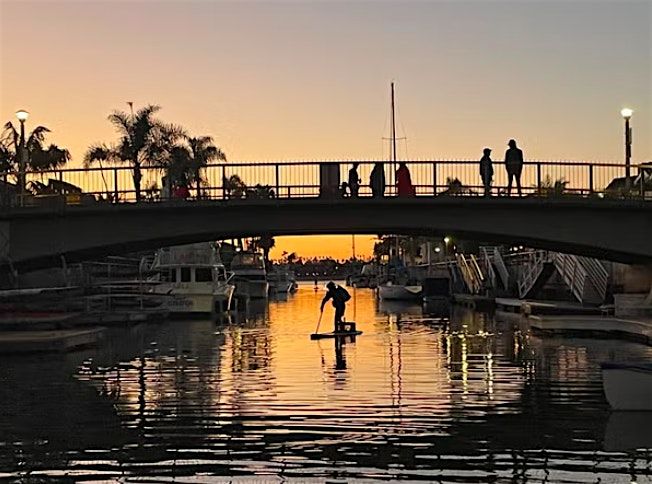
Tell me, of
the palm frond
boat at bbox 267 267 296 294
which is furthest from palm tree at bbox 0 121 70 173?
boat at bbox 267 267 296 294

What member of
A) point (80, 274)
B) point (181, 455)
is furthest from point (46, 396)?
point (80, 274)

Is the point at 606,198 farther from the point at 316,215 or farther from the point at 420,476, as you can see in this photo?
the point at 420,476

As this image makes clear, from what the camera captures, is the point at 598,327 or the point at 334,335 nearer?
the point at 334,335

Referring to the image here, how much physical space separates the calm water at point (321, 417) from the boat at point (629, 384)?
392mm

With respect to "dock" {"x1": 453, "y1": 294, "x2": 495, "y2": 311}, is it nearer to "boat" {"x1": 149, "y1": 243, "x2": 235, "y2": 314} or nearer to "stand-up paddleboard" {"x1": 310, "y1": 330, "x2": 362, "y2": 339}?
"boat" {"x1": 149, "y1": 243, "x2": 235, "y2": 314}

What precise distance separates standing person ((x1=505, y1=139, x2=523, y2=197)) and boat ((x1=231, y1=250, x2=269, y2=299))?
173 ft

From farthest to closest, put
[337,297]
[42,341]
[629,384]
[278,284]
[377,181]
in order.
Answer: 1. [278,284]
2. [337,297]
3. [377,181]
4. [42,341]
5. [629,384]

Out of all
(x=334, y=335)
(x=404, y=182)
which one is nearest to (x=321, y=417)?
(x=334, y=335)

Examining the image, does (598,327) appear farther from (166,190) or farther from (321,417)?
(321,417)

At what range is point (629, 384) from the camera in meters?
20.8

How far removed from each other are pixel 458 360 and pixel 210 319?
3015cm

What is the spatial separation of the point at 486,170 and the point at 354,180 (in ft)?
16.0

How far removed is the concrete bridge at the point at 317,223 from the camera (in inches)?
1677

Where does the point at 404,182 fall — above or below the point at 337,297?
above
